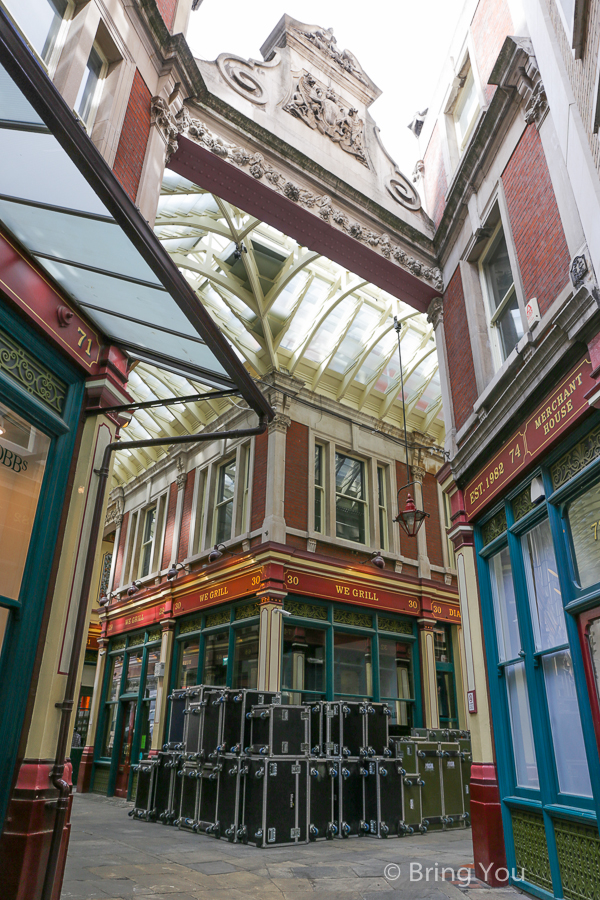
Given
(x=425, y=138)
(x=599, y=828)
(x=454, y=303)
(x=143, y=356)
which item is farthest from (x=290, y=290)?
(x=599, y=828)

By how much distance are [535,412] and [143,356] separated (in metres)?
4.24

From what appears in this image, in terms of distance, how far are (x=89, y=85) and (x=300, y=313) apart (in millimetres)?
9554

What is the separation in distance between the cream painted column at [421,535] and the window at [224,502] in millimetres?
4958

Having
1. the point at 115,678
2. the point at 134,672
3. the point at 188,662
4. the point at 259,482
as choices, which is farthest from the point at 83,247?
the point at 115,678

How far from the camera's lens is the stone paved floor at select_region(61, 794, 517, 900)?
5.96m

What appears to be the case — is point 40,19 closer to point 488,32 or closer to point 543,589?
point 488,32

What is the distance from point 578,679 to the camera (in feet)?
17.5

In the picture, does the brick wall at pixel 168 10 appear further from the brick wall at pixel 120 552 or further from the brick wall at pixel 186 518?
the brick wall at pixel 120 552

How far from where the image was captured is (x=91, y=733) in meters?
18.4

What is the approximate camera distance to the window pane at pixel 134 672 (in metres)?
17.5

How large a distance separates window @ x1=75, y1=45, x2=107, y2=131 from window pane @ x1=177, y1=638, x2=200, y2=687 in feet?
40.9

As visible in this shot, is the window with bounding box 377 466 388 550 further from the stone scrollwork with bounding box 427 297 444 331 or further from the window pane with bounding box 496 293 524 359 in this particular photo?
the window pane with bounding box 496 293 524 359

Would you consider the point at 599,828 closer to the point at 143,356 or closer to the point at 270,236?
the point at 143,356

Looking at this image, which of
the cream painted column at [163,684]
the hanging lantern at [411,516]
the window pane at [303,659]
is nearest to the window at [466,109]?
the hanging lantern at [411,516]
